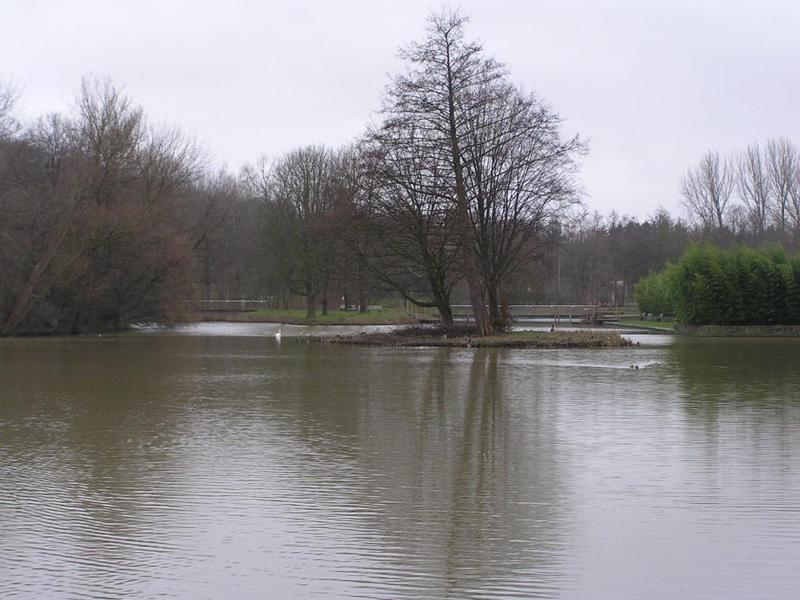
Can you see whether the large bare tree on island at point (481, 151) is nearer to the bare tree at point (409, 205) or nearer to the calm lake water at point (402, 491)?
the bare tree at point (409, 205)

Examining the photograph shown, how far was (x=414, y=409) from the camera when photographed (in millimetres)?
14297

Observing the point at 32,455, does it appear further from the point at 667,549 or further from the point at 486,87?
the point at 486,87

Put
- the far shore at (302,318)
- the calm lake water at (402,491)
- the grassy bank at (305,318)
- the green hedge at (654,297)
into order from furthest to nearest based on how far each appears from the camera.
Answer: the grassy bank at (305,318), the far shore at (302,318), the green hedge at (654,297), the calm lake water at (402,491)

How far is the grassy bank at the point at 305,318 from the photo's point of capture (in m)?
60.9

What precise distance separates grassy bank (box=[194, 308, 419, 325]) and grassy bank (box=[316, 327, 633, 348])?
765 inches

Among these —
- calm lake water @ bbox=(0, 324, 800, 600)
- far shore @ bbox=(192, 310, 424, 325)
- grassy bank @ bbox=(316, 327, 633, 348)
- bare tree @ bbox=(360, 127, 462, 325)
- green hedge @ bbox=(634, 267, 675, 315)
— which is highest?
bare tree @ bbox=(360, 127, 462, 325)

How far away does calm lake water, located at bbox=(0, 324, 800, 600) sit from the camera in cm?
587

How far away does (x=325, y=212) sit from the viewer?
41.6 meters

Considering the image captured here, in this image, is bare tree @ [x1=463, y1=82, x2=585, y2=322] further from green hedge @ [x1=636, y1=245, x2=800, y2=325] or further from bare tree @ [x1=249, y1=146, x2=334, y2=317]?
bare tree @ [x1=249, y1=146, x2=334, y2=317]

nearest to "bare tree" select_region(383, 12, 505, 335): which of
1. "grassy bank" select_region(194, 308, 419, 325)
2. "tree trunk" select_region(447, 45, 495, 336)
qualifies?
"tree trunk" select_region(447, 45, 495, 336)

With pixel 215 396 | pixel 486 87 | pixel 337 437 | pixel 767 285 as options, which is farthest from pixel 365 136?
pixel 337 437

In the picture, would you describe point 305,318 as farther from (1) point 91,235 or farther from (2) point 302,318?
(1) point 91,235

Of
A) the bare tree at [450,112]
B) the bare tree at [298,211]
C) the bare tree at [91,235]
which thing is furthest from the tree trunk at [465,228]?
the bare tree at [298,211]

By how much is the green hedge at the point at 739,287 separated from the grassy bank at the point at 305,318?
59.7ft
